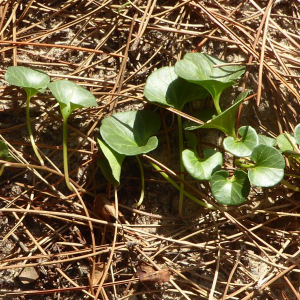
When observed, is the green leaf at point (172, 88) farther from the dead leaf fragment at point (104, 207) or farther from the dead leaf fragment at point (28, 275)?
the dead leaf fragment at point (28, 275)

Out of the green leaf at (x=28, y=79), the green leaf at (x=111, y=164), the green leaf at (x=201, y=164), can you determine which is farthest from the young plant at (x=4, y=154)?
the green leaf at (x=201, y=164)

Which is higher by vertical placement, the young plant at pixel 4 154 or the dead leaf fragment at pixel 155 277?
the young plant at pixel 4 154

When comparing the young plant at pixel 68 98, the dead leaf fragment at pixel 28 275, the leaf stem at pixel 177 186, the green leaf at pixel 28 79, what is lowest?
the dead leaf fragment at pixel 28 275

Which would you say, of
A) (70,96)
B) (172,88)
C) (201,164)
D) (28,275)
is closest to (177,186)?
(201,164)

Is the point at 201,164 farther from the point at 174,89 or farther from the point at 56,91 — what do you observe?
the point at 56,91

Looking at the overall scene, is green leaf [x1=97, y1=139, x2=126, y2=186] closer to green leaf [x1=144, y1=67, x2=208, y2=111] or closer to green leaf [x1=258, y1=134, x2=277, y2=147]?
green leaf [x1=144, y1=67, x2=208, y2=111]

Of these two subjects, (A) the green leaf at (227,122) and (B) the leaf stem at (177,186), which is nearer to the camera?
(A) the green leaf at (227,122)

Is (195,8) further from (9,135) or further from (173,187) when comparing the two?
(9,135)

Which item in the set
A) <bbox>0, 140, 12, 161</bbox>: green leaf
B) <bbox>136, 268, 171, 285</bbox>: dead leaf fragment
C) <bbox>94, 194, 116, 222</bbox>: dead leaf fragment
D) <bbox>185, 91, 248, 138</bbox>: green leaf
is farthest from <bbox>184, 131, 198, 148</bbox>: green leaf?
<bbox>0, 140, 12, 161</bbox>: green leaf
